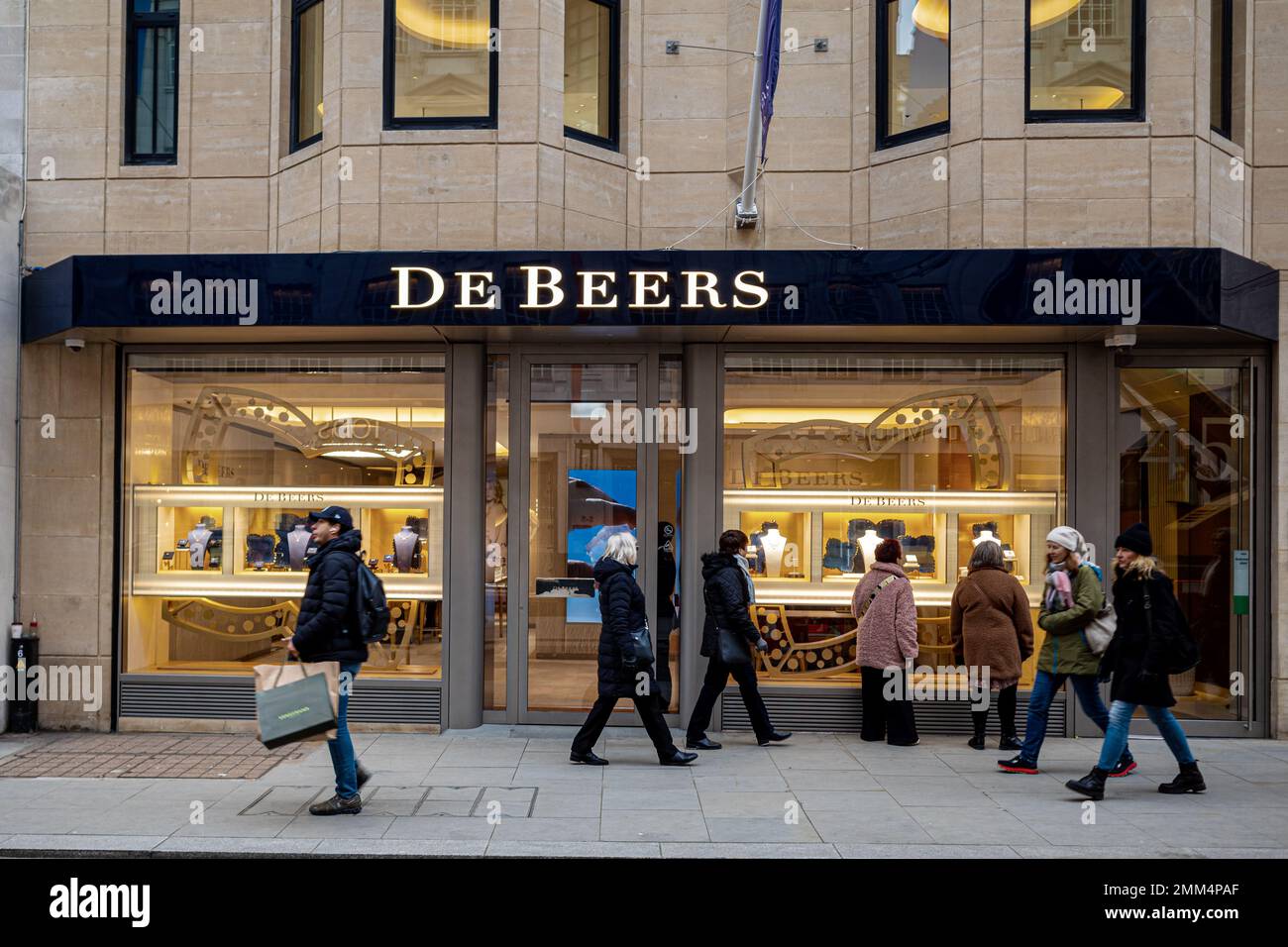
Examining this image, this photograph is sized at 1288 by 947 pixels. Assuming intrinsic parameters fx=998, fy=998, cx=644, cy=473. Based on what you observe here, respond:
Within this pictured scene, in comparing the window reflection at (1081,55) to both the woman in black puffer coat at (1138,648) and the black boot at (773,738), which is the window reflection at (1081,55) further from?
the black boot at (773,738)

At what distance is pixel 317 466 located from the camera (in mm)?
9352

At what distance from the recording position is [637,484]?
353 inches

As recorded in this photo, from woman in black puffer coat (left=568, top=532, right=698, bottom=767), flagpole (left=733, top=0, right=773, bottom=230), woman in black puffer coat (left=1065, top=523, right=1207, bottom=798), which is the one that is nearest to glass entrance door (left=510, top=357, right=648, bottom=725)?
woman in black puffer coat (left=568, top=532, right=698, bottom=767)

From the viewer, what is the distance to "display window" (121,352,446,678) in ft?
30.1

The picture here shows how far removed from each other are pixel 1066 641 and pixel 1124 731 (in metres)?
0.78

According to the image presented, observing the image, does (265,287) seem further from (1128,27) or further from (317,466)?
(1128,27)

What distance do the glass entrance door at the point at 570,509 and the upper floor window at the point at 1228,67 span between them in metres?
5.79

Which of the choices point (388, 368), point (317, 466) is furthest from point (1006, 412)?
point (317, 466)

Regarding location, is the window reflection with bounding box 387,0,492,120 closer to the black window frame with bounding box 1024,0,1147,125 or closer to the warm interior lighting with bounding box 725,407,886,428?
the warm interior lighting with bounding box 725,407,886,428

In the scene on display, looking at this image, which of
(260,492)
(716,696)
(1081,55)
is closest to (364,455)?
(260,492)

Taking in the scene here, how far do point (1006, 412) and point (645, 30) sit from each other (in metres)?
4.83

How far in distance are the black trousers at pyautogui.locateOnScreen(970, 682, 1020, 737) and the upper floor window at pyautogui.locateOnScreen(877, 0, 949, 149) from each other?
4945 mm

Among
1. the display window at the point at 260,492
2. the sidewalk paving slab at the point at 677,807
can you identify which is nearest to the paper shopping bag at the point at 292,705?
the sidewalk paving slab at the point at 677,807

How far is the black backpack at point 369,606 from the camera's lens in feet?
21.4
